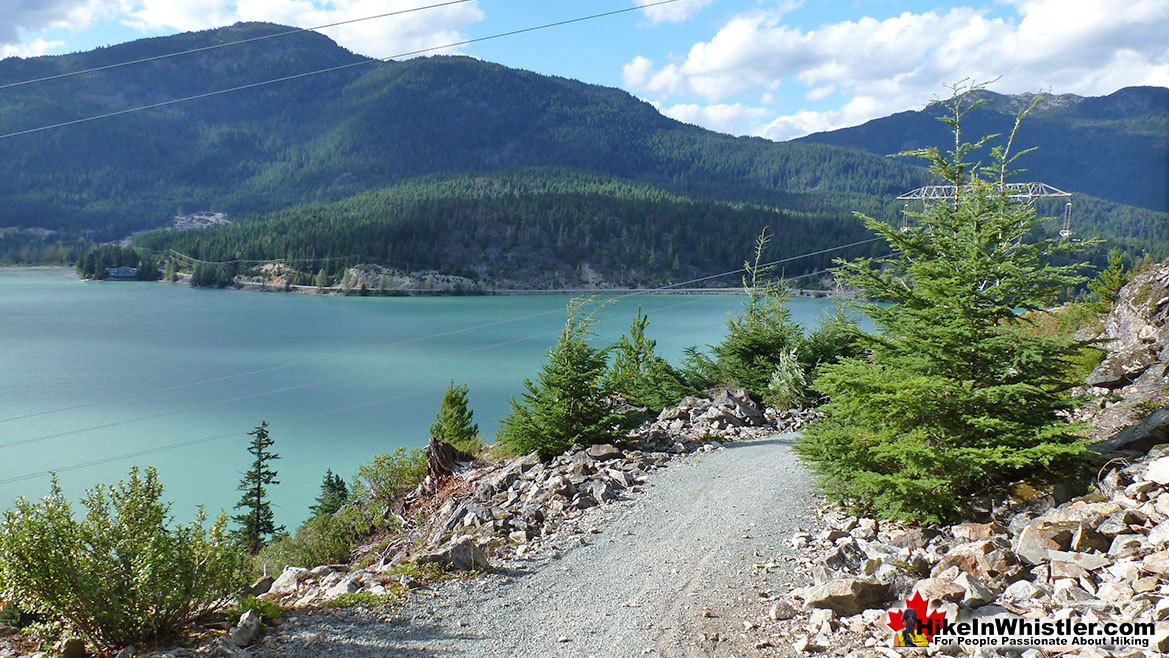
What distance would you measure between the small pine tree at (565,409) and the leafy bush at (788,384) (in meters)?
5.05

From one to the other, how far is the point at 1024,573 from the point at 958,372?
2.25 metres

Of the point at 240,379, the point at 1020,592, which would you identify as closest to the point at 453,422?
the point at 1020,592

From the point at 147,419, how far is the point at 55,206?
18891 centimetres

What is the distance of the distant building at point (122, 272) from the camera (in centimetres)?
10012

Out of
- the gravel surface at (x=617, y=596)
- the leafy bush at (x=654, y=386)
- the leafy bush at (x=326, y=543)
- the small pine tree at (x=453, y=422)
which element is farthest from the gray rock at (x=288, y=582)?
the small pine tree at (x=453, y=422)

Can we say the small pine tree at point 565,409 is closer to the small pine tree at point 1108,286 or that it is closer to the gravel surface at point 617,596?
the gravel surface at point 617,596

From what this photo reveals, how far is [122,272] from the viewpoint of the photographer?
10125 cm

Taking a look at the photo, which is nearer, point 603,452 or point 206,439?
point 603,452

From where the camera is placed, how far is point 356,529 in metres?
11.5

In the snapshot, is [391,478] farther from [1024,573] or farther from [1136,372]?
[1136,372]

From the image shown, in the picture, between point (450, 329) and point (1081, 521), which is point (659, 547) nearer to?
point (1081, 521)

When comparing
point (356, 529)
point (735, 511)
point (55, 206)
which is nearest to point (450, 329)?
point (356, 529)

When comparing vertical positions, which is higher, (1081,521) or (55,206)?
(55,206)

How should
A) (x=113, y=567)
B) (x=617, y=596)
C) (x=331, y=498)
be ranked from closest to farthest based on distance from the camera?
(x=113, y=567), (x=617, y=596), (x=331, y=498)
